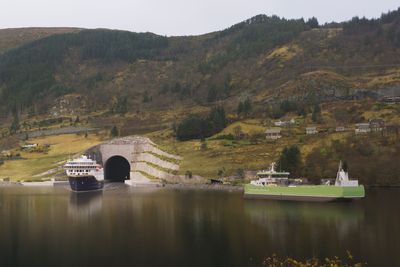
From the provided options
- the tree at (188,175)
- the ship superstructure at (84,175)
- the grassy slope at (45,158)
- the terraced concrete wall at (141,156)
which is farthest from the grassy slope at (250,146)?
the grassy slope at (45,158)

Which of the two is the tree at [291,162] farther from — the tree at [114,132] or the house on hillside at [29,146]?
the house on hillside at [29,146]

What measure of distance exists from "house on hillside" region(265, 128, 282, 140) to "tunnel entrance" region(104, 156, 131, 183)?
4628 cm

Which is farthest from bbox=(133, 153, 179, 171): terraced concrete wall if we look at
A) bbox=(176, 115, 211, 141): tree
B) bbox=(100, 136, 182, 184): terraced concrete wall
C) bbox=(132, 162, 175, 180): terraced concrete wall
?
bbox=(176, 115, 211, 141): tree

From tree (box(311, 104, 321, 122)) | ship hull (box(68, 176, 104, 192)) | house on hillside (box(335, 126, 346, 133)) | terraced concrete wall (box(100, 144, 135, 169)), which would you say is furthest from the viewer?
terraced concrete wall (box(100, 144, 135, 169))

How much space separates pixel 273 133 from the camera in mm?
148750

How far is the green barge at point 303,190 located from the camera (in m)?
88.5

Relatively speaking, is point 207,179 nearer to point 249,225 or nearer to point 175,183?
point 175,183

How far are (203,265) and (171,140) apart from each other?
12667 centimetres

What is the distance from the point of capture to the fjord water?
46281 millimetres

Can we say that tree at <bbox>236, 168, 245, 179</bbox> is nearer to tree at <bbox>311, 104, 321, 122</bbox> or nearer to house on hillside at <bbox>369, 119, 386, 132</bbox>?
house on hillside at <bbox>369, 119, 386, 132</bbox>

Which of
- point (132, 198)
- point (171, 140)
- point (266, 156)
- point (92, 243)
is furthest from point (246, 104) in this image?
point (92, 243)

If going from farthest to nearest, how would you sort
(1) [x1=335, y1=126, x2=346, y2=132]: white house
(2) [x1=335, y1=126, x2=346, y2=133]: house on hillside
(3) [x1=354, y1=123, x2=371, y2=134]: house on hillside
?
(1) [x1=335, y1=126, x2=346, y2=132]: white house
(2) [x1=335, y1=126, x2=346, y2=133]: house on hillside
(3) [x1=354, y1=123, x2=371, y2=134]: house on hillside

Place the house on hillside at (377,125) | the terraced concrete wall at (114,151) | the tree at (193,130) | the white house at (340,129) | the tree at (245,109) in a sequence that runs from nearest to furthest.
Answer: the house on hillside at (377,125), the white house at (340,129), the terraced concrete wall at (114,151), the tree at (193,130), the tree at (245,109)

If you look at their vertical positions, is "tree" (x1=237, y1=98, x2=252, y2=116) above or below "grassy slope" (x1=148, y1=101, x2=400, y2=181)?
above
